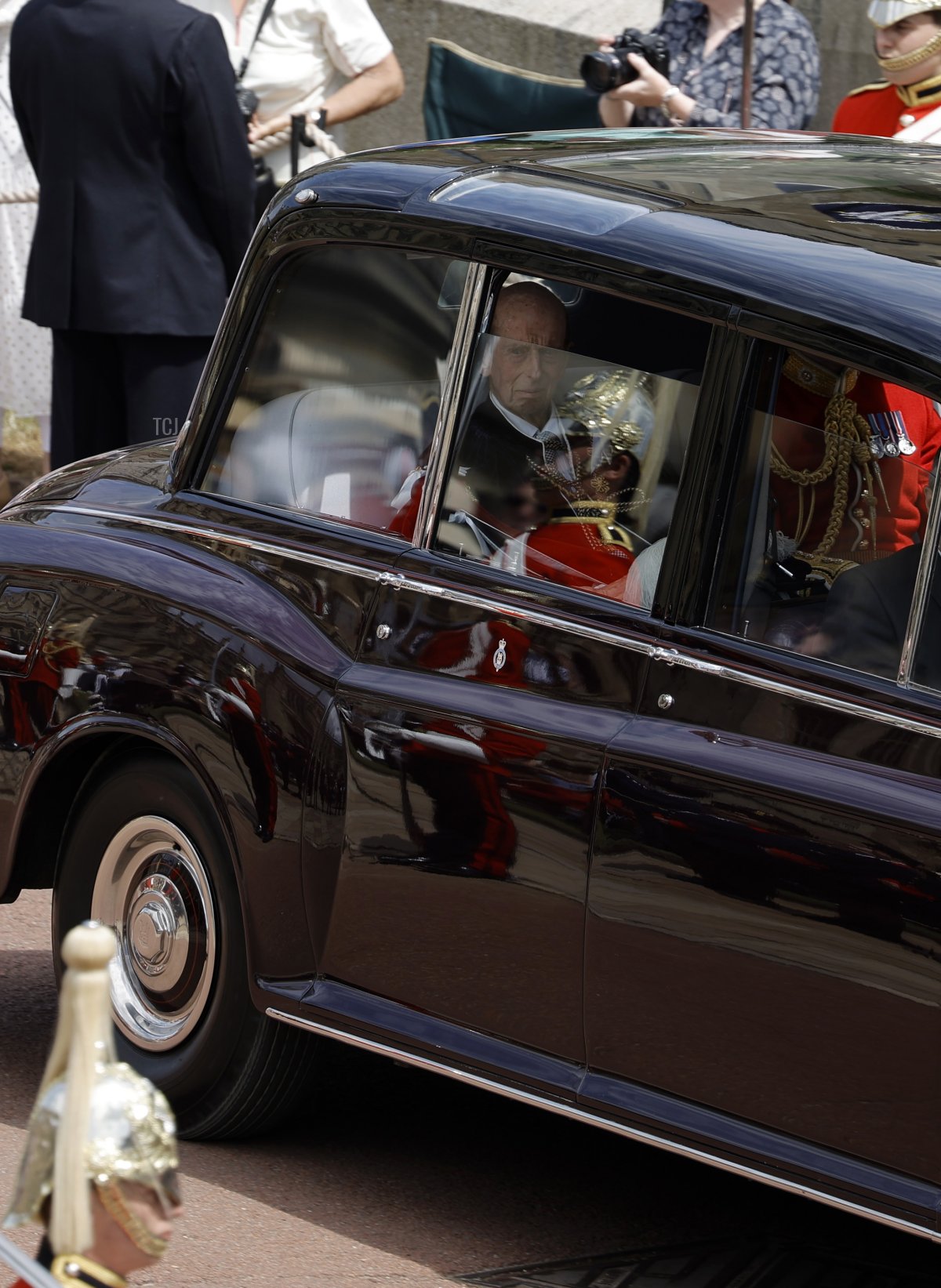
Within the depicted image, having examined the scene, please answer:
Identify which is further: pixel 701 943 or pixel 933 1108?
pixel 701 943

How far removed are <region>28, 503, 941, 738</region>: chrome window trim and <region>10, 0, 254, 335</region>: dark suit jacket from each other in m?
2.60

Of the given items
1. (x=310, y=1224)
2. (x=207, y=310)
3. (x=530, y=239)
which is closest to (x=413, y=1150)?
(x=310, y=1224)

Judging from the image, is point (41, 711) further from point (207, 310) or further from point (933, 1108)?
point (207, 310)

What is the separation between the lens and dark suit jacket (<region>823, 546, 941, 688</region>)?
3297mm

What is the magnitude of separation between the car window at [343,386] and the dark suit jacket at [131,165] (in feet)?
8.86

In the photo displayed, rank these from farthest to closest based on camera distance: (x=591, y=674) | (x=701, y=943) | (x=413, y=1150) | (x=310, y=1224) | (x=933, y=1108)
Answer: (x=413, y=1150) < (x=310, y=1224) < (x=591, y=674) < (x=701, y=943) < (x=933, y=1108)

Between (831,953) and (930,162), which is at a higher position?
(930,162)

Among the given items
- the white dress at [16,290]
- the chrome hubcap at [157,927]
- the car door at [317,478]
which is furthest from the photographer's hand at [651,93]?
the chrome hubcap at [157,927]

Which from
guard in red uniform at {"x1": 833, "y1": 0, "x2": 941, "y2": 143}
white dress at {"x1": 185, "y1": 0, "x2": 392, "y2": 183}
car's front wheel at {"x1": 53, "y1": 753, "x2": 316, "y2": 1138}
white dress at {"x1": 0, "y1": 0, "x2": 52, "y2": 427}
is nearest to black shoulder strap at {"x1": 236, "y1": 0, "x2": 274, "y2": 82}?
white dress at {"x1": 185, "y1": 0, "x2": 392, "y2": 183}

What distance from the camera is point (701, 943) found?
338cm

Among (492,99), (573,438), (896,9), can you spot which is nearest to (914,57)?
(896,9)

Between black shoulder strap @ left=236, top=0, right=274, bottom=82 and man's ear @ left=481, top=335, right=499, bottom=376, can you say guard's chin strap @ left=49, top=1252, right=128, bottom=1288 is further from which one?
black shoulder strap @ left=236, top=0, right=274, bottom=82

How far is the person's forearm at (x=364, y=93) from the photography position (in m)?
8.31

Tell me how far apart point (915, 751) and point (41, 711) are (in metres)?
1.97
